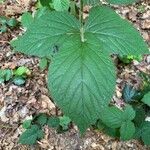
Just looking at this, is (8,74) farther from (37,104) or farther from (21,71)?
(37,104)

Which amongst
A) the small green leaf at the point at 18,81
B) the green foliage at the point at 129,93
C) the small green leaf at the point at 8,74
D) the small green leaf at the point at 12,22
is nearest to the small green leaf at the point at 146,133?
the green foliage at the point at 129,93

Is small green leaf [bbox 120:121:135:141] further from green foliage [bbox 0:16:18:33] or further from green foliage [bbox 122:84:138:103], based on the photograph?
green foliage [bbox 0:16:18:33]

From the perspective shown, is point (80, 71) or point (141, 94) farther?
point (141, 94)

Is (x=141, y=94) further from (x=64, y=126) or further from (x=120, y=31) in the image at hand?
(x=120, y=31)

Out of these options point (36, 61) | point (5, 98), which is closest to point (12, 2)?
point (36, 61)

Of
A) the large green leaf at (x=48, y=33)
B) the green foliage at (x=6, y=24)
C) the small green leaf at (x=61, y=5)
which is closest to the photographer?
the large green leaf at (x=48, y=33)

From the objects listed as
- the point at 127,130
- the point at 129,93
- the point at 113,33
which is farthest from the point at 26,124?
the point at 113,33

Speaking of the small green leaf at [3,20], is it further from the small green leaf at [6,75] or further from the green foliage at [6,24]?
the small green leaf at [6,75]
